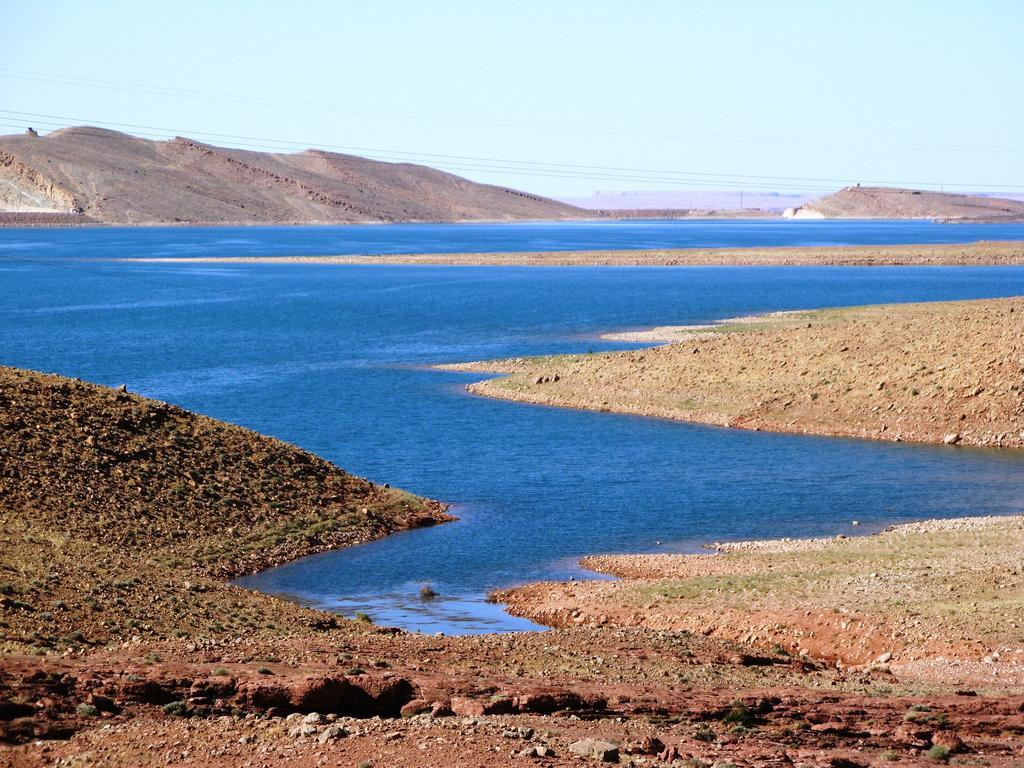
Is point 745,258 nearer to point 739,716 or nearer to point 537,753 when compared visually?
point 739,716

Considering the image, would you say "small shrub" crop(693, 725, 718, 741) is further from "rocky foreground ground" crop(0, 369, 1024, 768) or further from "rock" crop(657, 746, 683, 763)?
"rock" crop(657, 746, 683, 763)

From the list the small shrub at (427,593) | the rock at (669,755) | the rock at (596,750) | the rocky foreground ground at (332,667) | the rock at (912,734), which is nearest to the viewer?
the rock at (596,750)

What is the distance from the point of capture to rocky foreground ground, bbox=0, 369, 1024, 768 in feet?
Result: 53.6

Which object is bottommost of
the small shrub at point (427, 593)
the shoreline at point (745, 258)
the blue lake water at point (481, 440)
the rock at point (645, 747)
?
the small shrub at point (427, 593)

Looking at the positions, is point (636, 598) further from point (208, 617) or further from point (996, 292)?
point (996, 292)

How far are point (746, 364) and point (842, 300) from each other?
1927 inches

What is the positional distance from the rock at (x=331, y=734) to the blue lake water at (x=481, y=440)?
11.3 m

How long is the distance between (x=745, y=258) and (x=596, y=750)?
564 feet

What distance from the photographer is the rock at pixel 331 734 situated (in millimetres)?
15880

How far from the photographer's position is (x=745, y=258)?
184m

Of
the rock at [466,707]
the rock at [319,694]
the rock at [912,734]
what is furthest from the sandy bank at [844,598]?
the rock at [319,694]

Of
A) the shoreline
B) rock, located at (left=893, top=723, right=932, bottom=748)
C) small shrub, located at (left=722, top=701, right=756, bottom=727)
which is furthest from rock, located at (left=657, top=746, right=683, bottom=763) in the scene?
the shoreline

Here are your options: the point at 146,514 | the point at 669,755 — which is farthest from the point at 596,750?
the point at 146,514

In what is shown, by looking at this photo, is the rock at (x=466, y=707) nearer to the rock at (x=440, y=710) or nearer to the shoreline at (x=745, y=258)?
the rock at (x=440, y=710)
